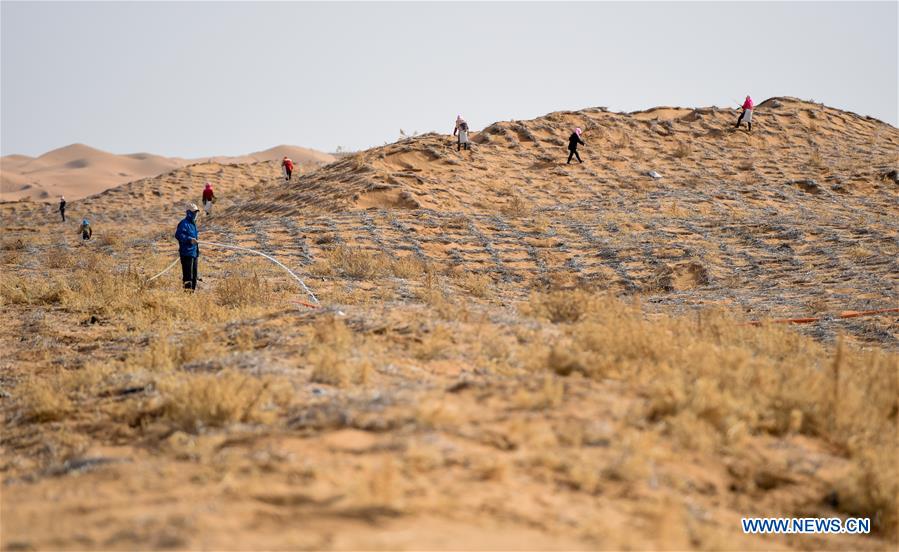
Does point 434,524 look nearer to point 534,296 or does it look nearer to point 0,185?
point 534,296

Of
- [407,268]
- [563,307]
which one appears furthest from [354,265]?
[563,307]

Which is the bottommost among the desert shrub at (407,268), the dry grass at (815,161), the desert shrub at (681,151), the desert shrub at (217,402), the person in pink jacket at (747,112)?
the desert shrub at (217,402)

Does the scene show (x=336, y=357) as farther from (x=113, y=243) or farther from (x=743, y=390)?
(x=113, y=243)

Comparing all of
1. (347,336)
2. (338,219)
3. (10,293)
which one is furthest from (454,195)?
(347,336)

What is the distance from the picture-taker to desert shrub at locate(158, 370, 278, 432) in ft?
13.8

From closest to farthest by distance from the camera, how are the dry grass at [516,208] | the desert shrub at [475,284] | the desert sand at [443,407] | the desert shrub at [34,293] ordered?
the desert sand at [443,407], the desert shrub at [34,293], the desert shrub at [475,284], the dry grass at [516,208]

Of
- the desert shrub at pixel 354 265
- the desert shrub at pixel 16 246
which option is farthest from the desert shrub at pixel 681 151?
the desert shrub at pixel 16 246

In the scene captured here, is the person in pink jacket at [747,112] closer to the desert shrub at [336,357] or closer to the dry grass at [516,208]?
the dry grass at [516,208]

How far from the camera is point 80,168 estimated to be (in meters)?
73.9

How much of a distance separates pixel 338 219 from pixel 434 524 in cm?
1420

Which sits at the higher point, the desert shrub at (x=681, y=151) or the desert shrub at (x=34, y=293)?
the desert shrub at (x=681, y=151)

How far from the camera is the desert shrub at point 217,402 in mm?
4203

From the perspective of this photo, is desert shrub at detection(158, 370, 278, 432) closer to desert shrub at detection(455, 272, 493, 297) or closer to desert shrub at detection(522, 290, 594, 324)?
desert shrub at detection(522, 290, 594, 324)

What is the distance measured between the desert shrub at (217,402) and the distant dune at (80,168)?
53.5m
